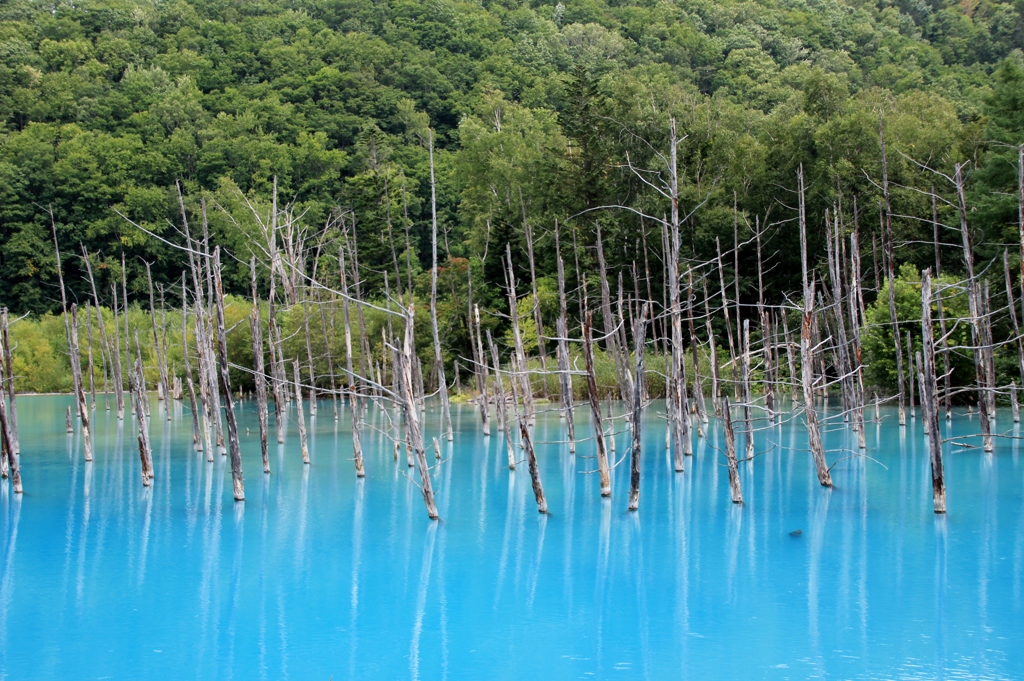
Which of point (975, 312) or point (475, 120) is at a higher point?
point (475, 120)

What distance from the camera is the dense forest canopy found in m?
40.7

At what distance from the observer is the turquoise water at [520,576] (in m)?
10.0

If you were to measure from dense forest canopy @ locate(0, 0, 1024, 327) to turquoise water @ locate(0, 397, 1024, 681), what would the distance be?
63.6 ft

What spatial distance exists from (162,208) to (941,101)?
43832 mm

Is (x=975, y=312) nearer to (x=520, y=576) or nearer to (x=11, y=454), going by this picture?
(x=520, y=576)

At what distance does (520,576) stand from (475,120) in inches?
1945

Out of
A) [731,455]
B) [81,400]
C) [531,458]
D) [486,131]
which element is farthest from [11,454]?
[486,131]

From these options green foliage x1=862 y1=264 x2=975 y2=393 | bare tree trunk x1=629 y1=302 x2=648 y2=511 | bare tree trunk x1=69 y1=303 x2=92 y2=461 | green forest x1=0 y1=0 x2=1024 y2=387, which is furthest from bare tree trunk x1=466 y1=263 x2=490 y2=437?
green foliage x1=862 y1=264 x2=975 y2=393

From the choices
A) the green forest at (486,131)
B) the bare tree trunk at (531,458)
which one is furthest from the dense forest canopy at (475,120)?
the bare tree trunk at (531,458)

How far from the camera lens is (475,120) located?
2350 inches

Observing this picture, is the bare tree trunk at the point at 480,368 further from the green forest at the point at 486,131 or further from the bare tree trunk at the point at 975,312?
the bare tree trunk at the point at 975,312

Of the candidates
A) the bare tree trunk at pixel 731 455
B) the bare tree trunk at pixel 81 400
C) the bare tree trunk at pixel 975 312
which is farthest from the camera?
the bare tree trunk at pixel 81 400

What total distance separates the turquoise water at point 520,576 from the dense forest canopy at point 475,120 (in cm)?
1938

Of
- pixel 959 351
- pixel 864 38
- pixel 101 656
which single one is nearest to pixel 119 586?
pixel 101 656
